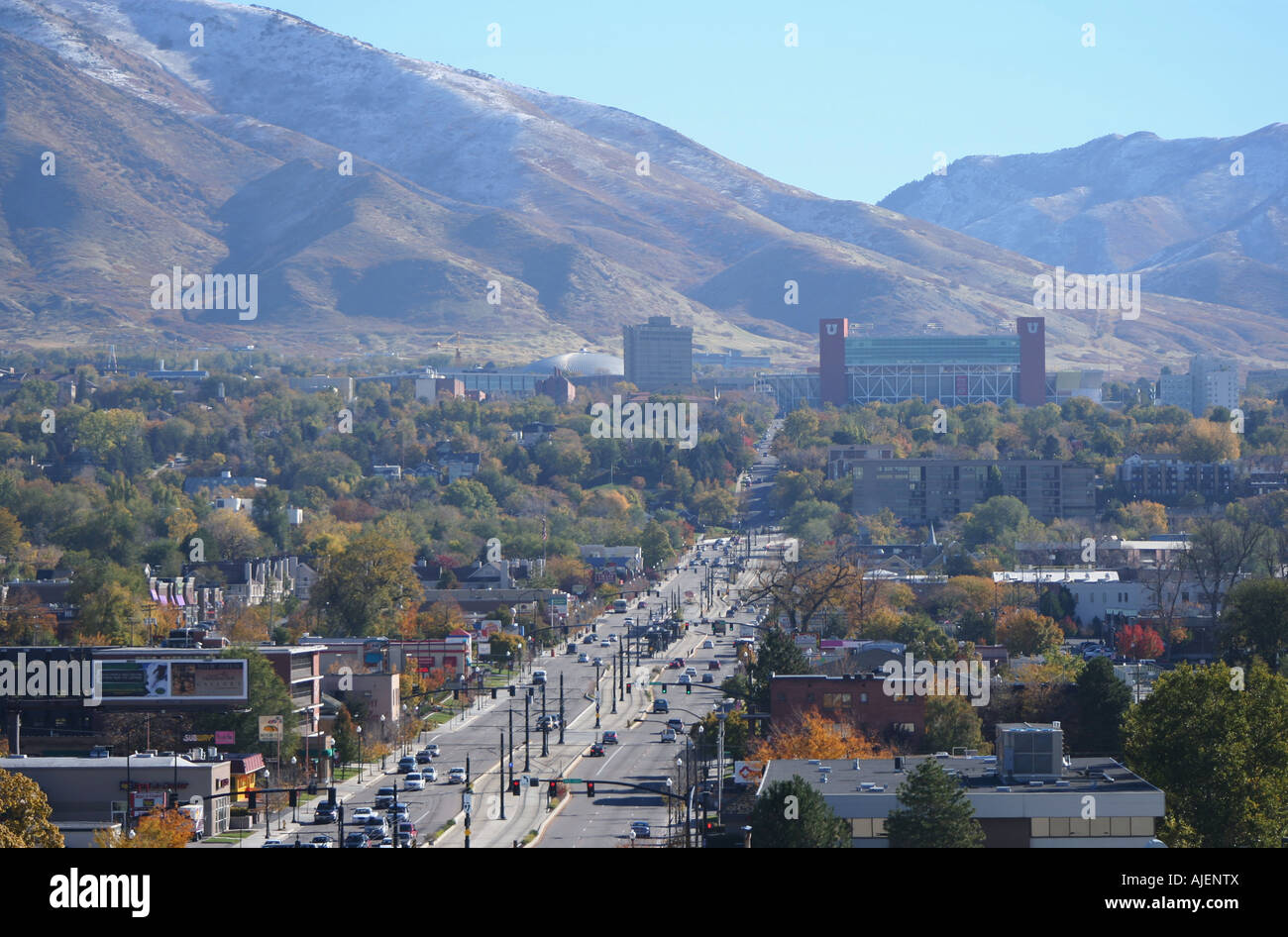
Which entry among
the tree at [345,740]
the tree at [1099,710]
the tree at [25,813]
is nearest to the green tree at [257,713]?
the tree at [345,740]

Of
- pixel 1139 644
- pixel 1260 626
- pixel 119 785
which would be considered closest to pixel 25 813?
pixel 119 785

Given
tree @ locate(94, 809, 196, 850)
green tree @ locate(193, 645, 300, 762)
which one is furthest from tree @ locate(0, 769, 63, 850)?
green tree @ locate(193, 645, 300, 762)

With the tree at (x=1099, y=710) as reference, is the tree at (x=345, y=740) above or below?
below

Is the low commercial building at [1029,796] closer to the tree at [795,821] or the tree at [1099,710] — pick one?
the tree at [795,821]

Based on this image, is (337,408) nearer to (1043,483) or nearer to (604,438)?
(604,438)

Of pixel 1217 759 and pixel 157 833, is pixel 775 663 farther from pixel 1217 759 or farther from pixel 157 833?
pixel 157 833

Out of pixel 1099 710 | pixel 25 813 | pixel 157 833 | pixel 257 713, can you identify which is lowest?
pixel 257 713
